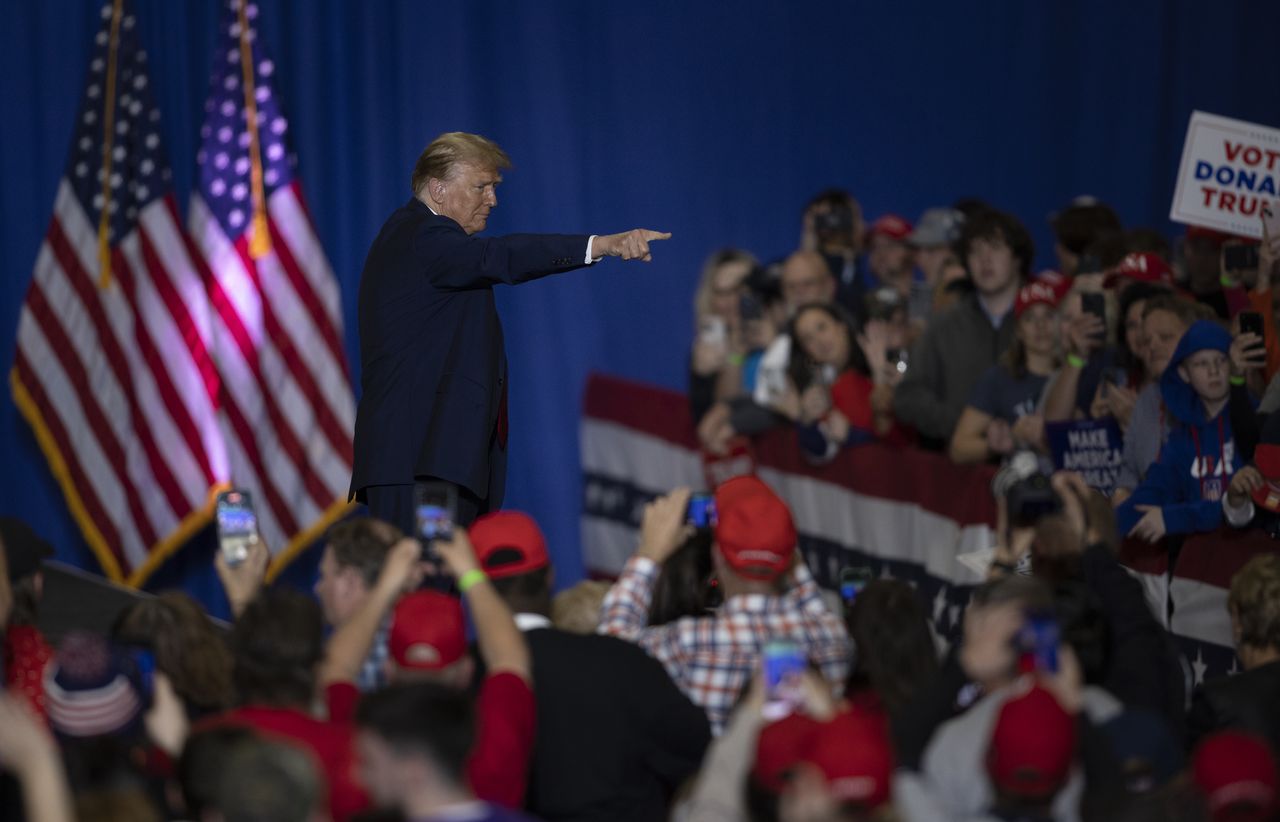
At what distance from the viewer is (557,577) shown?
10891mm

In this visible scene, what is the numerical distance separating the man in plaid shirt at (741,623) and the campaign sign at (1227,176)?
3.21 meters

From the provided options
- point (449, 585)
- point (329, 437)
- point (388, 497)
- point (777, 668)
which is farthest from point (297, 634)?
point (329, 437)

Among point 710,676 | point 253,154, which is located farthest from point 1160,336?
point 253,154

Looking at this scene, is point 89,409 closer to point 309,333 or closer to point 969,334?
point 309,333

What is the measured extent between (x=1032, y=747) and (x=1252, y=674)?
133cm

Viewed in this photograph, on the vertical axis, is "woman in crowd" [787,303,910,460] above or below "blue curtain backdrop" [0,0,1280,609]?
below

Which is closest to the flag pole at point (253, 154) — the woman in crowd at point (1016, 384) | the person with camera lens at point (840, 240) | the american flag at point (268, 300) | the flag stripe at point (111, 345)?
the american flag at point (268, 300)

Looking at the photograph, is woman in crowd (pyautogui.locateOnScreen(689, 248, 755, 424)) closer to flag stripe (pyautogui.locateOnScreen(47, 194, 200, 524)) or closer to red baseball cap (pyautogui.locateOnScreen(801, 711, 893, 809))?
flag stripe (pyautogui.locateOnScreen(47, 194, 200, 524))

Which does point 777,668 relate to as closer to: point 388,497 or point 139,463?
point 388,497

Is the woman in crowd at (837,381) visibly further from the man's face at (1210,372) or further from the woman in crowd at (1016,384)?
the man's face at (1210,372)

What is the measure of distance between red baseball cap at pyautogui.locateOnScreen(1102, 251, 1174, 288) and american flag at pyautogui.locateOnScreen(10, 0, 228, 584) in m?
4.61

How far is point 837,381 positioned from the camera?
25.4 ft

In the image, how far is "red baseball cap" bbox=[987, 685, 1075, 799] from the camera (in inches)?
114

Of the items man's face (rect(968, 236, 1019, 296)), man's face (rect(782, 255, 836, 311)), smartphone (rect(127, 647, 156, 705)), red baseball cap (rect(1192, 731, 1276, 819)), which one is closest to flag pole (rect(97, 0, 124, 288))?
man's face (rect(782, 255, 836, 311))
